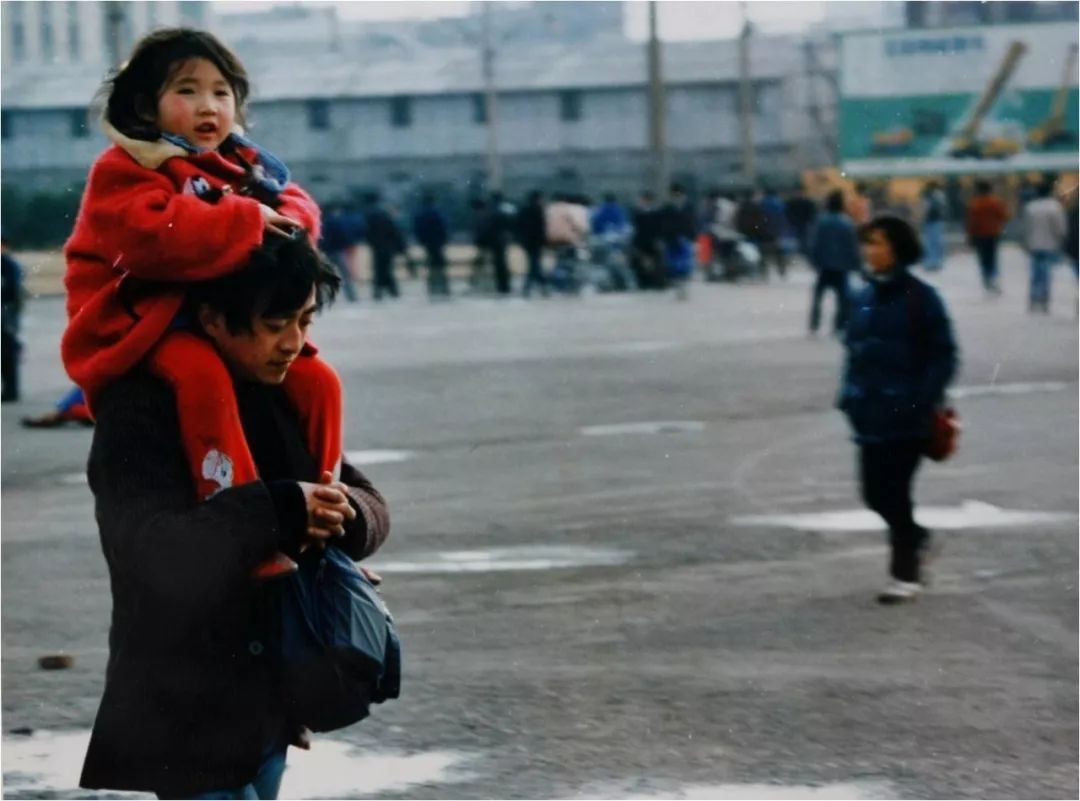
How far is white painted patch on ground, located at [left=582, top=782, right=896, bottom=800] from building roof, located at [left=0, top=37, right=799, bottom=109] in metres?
65.1

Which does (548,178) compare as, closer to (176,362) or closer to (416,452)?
(416,452)

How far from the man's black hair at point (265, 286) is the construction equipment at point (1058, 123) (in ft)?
129

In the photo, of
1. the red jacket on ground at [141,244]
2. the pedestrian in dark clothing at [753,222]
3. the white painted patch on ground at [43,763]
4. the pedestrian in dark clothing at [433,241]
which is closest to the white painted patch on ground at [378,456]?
the white painted patch on ground at [43,763]

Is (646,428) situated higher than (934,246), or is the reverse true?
(646,428)

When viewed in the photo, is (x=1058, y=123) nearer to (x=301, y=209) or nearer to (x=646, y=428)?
(x=646, y=428)

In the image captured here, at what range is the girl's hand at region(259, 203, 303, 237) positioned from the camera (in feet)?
10.8

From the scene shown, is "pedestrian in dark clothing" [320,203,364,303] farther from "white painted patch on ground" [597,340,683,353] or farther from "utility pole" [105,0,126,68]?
"white painted patch on ground" [597,340,683,353]

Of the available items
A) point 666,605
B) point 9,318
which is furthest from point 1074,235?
point 666,605

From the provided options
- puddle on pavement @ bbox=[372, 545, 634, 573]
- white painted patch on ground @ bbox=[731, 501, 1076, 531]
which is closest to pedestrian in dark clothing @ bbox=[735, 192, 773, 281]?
white painted patch on ground @ bbox=[731, 501, 1076, 531]

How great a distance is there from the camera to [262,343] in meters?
3.28

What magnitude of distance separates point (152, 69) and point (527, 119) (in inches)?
3091

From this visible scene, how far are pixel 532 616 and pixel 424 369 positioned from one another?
39.3ft

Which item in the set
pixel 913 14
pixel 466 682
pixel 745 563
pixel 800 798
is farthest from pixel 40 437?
pixel 913 14

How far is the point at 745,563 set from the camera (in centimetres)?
952
